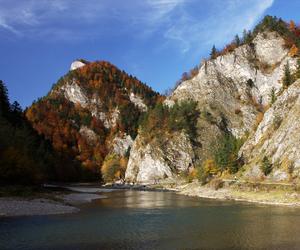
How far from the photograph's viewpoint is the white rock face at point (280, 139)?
9494cm

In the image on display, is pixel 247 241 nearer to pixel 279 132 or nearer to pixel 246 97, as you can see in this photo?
pixel 279 132

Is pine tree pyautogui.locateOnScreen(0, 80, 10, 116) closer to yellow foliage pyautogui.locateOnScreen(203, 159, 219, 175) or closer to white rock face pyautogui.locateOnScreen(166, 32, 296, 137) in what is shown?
yellow foliage pyautogui.locateOnScreen(203, 159, 219, 175)

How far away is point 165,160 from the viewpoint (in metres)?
172

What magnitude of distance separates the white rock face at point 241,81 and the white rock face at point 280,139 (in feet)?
173

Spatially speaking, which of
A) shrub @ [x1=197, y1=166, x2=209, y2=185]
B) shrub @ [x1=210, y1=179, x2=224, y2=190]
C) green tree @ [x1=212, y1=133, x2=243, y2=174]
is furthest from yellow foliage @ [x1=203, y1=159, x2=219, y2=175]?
shrub @ [x1=210, y1=179, x2=224, y2=190]

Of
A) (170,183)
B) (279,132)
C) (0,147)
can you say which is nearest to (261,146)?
(279,132)

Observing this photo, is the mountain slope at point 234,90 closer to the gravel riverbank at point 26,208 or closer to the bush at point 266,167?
the bush at point 266,167

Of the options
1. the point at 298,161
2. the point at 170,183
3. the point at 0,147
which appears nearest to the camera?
the point at 0,147

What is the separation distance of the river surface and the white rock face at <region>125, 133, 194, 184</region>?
Answer: 10684 centimetres

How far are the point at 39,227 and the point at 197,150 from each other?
133 m

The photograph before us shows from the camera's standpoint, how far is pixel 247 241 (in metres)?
39.5

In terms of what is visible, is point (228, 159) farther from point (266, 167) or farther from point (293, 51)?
point (293, 51)

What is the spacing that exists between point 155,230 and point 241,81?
15576 cm

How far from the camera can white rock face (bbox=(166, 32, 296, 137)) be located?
179625mm
